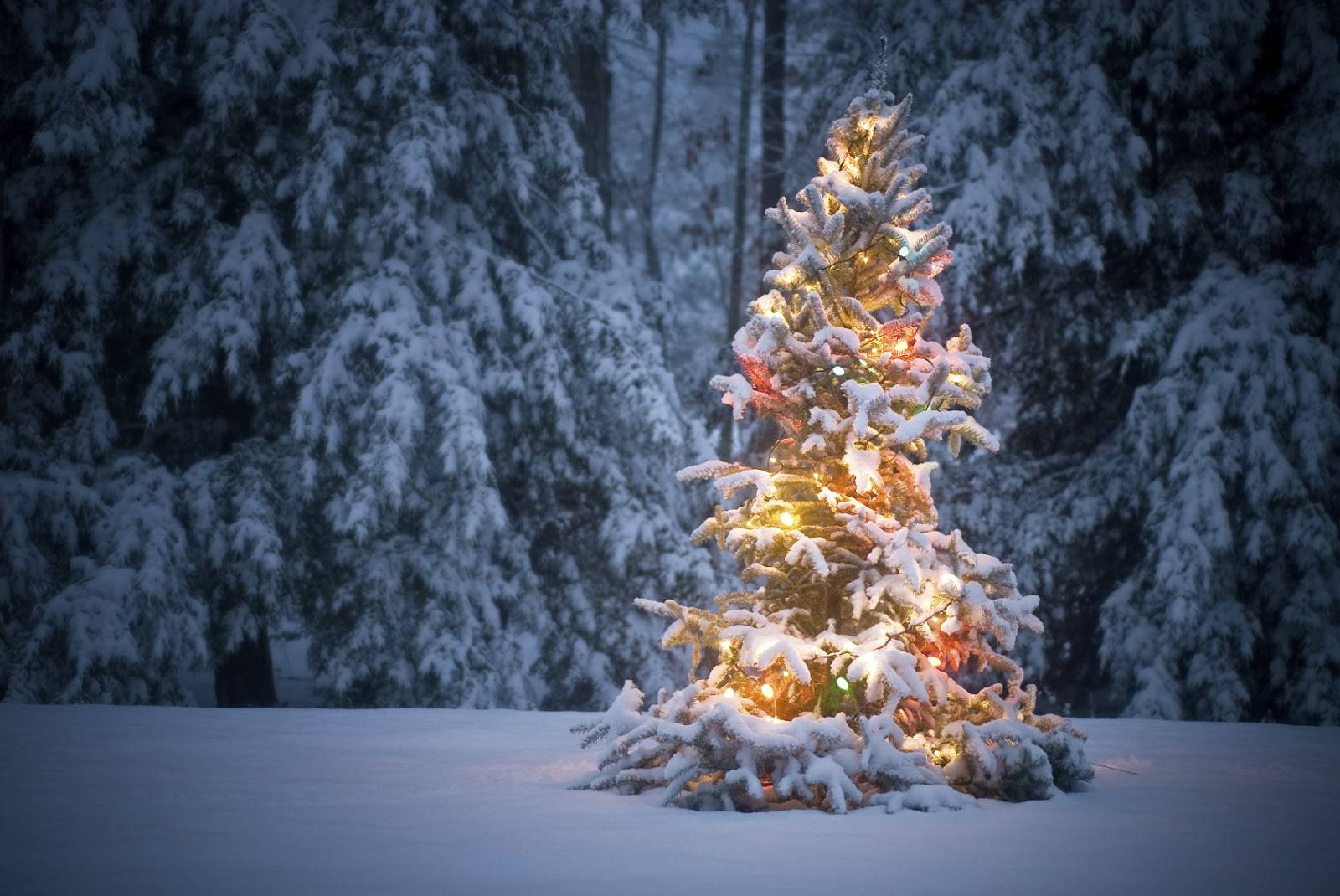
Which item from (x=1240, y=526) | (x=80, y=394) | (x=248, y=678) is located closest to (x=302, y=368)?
(x=80, y=394)

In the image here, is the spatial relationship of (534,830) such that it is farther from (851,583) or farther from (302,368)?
(302,368)

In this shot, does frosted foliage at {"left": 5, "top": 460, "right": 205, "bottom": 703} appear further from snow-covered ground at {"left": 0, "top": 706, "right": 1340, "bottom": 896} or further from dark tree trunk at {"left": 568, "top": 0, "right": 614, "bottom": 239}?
dark tree trunk at {"left": 568, "top": 0, "right": 614, "bottom": 239}

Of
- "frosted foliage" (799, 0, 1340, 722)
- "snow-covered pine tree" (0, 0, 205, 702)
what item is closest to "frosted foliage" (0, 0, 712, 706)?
"snow-covered pine tree" (0, 0, 205, 702)

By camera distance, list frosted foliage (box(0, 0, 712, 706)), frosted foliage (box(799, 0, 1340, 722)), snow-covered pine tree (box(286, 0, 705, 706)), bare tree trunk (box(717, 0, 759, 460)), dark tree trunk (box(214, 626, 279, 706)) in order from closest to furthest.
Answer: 1. frosted foliage (box(0, 0, 712, 706))
2. snow-covered pine tree (box(286, 0, 705, 706))
3. frosted foliage (box(799, 0, 1340, 722))
4. dark tree trunk (box(214, 626, 279, 706))
5. bare tree trunk (box(717, 0, 759, 460))

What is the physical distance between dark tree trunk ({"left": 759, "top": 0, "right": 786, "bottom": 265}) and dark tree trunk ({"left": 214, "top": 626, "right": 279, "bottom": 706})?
8933 millimetres

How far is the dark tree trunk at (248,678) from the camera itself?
12.5 m

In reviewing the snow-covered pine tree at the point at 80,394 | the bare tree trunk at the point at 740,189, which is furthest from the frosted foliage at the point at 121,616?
the bare tree trunk at the point at 740,189

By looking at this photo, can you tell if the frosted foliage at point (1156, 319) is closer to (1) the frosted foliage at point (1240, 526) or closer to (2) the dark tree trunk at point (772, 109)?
(1) the frosted foliage at point (1240, 526)

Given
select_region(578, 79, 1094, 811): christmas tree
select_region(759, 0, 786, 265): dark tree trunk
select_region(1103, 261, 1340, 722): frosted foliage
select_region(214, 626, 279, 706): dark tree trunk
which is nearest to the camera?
select_region(578, 79, 1094, 811): christmas tree

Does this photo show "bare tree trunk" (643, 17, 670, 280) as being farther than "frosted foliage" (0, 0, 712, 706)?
Yes

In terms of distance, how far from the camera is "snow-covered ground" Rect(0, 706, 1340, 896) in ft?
13.1

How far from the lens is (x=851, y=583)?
612 cm

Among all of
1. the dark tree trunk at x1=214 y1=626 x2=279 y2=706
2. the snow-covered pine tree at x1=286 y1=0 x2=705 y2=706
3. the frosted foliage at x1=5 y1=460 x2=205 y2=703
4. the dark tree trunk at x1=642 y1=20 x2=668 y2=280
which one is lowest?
the dark tree trunk at x1=214 y1=626 x2=279 y2=706

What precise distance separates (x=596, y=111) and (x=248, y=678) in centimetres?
966
